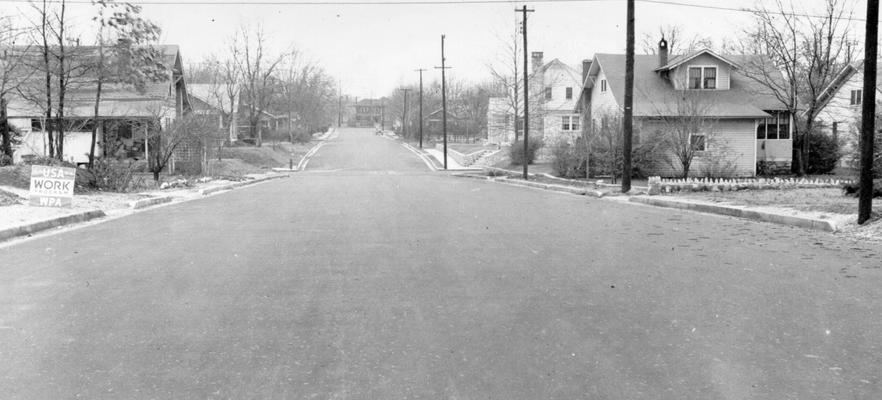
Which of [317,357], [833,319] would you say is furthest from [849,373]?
[317,357]

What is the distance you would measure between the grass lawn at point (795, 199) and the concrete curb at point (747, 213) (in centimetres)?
92

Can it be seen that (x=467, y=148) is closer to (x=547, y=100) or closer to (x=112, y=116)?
(x=547, y=100)

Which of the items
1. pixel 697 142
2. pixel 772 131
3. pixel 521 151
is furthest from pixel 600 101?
pixel 697 142

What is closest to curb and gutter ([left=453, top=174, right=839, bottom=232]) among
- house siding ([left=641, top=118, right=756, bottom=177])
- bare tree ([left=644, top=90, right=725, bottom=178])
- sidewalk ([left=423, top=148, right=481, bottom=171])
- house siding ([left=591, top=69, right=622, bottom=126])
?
bare tree ([left=644, top=90, right=725, bottom=178])

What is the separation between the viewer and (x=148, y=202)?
19547mm

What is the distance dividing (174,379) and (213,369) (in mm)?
283

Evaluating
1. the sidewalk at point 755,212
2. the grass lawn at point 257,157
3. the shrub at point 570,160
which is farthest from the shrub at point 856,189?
the grass lawn at point 257,157

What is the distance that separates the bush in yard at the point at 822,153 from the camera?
37.8m

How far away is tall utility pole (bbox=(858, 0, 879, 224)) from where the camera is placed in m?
13.1

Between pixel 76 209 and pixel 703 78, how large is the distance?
33.0m

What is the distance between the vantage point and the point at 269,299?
7.22 metres

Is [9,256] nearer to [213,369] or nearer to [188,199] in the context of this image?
[213,369]

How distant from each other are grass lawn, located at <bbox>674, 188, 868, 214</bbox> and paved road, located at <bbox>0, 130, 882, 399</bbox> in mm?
4100

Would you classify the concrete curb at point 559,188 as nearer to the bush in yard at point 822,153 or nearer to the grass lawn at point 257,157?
the bush in yard at point 822,153
